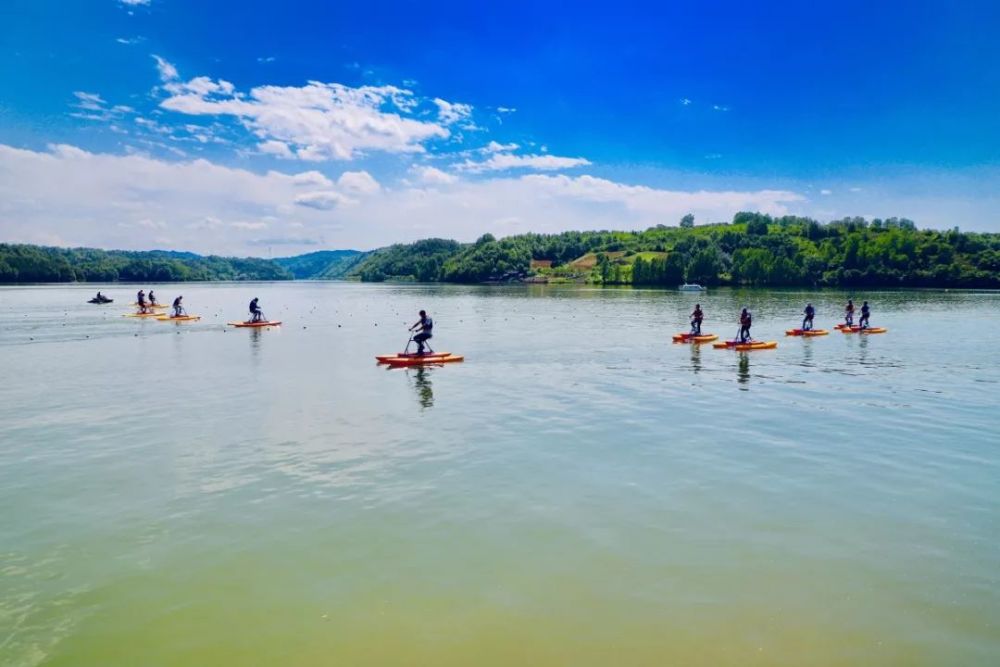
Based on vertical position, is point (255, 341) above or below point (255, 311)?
below

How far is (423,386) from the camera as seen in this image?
30266mm

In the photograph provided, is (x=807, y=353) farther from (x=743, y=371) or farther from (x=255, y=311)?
(x=255, y=311)

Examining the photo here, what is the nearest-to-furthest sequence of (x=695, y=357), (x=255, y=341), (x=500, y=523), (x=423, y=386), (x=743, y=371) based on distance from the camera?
1. (x=500, y=523)
2. (x=423, y=386)
3. (x=743, y=371)
4. (x=695, y=357)
5. (x=255, y=341)

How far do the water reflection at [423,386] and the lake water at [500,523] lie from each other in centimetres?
29

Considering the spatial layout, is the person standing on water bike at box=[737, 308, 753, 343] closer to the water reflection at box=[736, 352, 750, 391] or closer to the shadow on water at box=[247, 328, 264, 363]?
the water reflection at box=[736, 352, 750, 391]

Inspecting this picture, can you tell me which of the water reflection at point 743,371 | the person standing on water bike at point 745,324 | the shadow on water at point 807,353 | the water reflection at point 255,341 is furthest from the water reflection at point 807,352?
the water reflection at point 255,341

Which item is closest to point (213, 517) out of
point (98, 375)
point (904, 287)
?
point (98, 375)

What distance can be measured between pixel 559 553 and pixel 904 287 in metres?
207

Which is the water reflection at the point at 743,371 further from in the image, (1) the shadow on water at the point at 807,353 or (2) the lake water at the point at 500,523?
(1) the shadow on water at the point at 807,353

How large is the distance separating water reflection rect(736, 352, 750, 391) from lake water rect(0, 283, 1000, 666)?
0.91m

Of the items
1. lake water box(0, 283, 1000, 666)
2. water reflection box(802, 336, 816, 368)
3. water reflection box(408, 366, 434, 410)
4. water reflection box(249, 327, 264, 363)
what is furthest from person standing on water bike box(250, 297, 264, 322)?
water reflection box(802, 336, 816, 368)

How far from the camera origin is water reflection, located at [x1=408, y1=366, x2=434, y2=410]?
2657cm

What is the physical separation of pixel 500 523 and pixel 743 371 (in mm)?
24186

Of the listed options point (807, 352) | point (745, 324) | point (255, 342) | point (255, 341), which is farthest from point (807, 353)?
point (255, 341)
